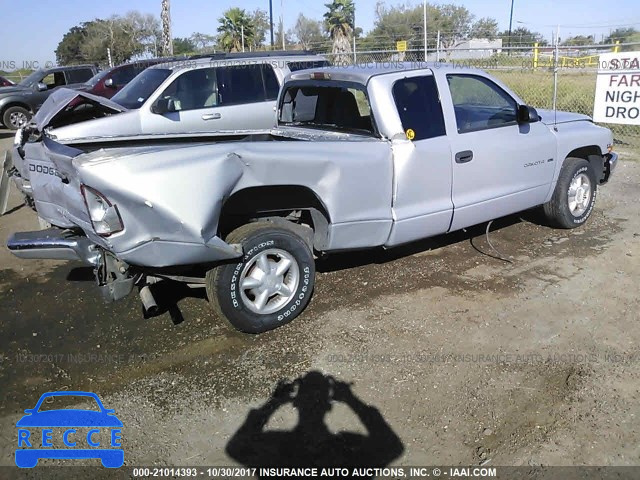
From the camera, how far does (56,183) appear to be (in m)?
4.18

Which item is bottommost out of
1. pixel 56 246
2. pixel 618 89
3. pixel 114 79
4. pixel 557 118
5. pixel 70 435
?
pixel 70 435

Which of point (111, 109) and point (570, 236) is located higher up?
point (111, 109)

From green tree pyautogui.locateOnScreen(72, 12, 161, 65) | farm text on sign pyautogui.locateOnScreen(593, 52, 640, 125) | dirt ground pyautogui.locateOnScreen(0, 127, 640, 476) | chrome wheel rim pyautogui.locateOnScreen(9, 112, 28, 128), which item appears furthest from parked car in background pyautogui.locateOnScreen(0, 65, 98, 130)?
green tree pyautogui.locateOnScreen(72, 12, 161, 65)

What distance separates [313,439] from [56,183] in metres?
2.61

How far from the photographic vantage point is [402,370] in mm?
Result: 3785

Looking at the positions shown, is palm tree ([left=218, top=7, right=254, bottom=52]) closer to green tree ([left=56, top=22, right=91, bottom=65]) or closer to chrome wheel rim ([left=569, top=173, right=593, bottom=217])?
green tree ([left=56, top=22, right=91, bottom=65])

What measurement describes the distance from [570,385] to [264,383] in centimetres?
191

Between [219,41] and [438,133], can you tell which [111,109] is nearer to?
[438,133]

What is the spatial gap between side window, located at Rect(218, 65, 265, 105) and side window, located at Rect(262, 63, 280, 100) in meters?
0.06

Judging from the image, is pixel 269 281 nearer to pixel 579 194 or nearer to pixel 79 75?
pixel 579 194

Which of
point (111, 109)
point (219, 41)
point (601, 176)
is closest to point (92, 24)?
point (219, 41)

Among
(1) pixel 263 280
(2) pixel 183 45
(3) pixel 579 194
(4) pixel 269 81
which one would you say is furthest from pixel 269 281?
(2) pixel 183 45

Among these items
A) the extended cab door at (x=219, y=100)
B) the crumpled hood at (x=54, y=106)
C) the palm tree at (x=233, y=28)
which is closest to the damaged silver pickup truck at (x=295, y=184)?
the crumpled hood at (x=54, y=106)

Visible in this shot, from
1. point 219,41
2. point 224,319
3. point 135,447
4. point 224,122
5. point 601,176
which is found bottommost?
point 135,447
